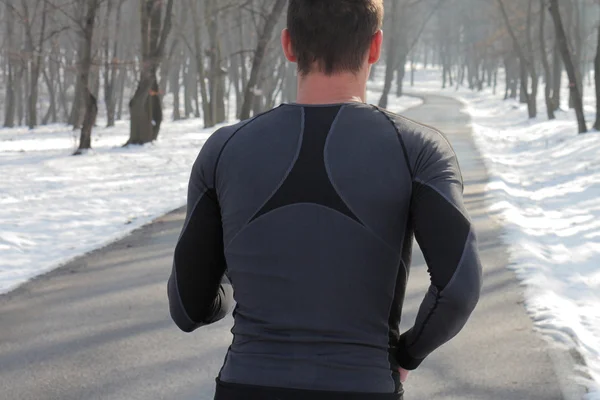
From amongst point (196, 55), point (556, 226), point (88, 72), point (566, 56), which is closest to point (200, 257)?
point (556, 226)

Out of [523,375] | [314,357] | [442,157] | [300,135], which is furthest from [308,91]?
[523,375]

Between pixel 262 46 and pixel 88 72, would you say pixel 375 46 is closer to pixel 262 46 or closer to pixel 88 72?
pixel 88 72

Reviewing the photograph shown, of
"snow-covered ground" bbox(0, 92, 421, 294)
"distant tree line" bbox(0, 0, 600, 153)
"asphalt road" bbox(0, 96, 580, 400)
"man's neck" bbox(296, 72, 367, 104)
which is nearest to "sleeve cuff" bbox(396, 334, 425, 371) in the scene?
"man's neck" bbox(296, 72, 367, 104)

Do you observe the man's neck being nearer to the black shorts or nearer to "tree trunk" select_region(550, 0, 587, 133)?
the black shorts

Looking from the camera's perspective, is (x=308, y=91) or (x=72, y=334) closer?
(x=308, y=91)

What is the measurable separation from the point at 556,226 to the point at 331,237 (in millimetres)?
10078

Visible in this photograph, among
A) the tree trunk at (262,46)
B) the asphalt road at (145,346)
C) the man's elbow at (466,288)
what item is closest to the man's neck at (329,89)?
the man's elbow at (466,288)

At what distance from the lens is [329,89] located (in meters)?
1.92

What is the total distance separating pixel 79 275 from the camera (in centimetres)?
836

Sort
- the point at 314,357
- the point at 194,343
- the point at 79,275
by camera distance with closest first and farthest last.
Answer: the point at 314,357
the point at 194,343
the point at 79,275

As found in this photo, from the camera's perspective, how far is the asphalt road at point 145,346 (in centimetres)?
522

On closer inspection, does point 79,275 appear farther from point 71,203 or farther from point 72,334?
point 71,203

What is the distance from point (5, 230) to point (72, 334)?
15.6ft

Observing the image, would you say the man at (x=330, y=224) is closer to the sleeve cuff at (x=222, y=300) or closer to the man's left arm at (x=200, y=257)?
the man's left arm at (x=200, y=257)
